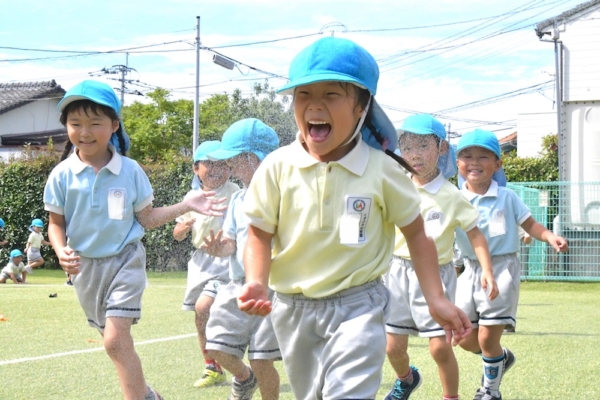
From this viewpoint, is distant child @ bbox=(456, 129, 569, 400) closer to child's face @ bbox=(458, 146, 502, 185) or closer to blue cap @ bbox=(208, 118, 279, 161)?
child's face @ bbox=(458, 146, 502, 185)

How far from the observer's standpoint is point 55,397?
17.8 feet

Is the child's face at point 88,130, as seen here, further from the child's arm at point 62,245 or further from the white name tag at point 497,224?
the white name tag at point 497,224

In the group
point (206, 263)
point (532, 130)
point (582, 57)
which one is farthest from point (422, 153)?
point (532, 130)

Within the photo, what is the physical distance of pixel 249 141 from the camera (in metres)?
5.60

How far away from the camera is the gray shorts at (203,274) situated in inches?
260

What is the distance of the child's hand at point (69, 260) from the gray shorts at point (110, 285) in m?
0.23

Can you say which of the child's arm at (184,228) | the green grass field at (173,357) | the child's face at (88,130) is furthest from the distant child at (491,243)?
the child's face at (88,130)

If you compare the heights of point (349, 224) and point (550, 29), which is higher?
point (550, 29)

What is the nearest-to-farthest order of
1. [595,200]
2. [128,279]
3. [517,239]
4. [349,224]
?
[349,224], [128,279], [517,239], [595,200]

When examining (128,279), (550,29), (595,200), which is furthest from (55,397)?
(550,29)

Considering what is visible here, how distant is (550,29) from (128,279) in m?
15.2

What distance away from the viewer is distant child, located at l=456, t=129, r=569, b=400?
6.02 meters

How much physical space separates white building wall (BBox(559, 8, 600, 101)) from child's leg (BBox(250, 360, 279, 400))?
46.9ft

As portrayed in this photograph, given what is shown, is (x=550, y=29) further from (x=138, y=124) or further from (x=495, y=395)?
(x=138, y=124)
